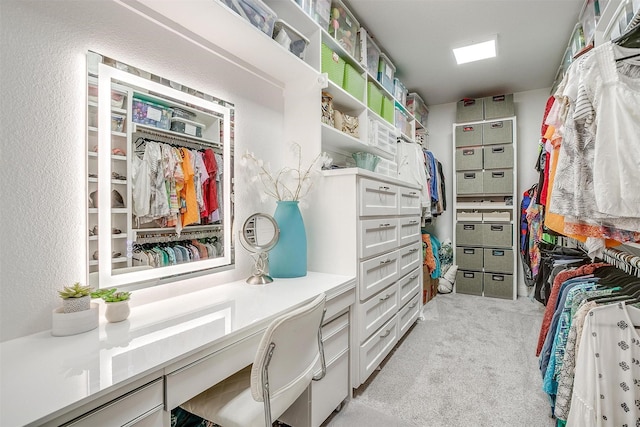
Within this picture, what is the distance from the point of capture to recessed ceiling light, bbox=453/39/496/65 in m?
2.83

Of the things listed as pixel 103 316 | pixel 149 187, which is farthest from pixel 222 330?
pixel 149 187

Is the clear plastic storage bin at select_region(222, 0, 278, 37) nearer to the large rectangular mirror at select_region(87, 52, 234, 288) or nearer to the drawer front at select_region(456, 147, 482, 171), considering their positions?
the large rectangular mirror at select_region(87, 52, 234, 288)

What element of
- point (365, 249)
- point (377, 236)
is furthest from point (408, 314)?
point (365, 249)

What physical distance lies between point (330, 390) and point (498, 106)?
3951 millimetres

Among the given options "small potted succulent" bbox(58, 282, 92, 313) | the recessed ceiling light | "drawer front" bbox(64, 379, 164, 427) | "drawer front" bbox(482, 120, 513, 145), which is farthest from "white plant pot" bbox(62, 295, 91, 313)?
"drawer front" bbox(482, 120, 513, 145)

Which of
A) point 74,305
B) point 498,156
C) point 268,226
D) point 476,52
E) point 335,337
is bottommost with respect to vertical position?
point 335,337

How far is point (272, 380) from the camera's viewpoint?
0.92 m

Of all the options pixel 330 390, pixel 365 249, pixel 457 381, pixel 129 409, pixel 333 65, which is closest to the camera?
pixel 129 409

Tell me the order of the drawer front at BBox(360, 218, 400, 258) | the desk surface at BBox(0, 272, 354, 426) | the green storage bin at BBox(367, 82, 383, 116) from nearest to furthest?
1. the desk surface at BBox(0, 272, 354, 426)
2. the drawer front at BBox(360, 218, 400, 258)
3. the green storage bin at BBox(367, 82, 383, 116)

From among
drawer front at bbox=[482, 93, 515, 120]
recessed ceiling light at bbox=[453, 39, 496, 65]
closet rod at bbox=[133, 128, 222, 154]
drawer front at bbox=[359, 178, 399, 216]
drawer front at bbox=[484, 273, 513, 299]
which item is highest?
recessed ceiling light at bbox=[453, 39, 496, 65]

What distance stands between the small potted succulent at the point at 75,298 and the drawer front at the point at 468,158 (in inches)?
164

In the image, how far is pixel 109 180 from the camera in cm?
114

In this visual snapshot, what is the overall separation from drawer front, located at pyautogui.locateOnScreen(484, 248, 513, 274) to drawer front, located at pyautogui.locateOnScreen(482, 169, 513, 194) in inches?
29.6

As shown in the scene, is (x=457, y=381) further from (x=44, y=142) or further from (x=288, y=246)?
(x=44, y=142)
